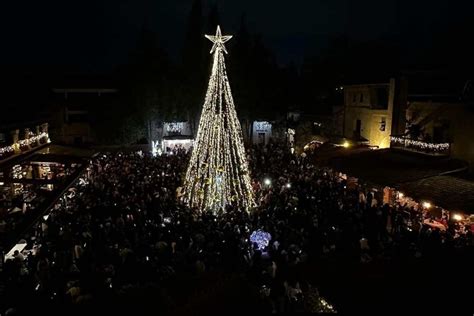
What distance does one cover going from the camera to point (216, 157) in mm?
15656

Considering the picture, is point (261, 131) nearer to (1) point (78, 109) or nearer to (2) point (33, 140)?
(1) point (78, 109)

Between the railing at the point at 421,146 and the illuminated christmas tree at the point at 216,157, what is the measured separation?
307 inches

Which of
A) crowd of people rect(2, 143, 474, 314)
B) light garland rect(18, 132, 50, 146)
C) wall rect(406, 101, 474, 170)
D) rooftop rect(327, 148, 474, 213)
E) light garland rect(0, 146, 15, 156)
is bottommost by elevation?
crowd of people rect(2, 143, 474, 314)

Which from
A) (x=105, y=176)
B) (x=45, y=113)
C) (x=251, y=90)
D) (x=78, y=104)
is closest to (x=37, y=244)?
(x=105, y=176)

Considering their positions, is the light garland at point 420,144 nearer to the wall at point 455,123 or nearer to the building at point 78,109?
the wall at point 455,123

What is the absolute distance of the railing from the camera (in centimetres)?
1648

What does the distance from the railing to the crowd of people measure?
10.2ft

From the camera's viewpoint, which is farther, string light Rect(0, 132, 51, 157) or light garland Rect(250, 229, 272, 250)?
string light Rect(0, 132, 51, 157)

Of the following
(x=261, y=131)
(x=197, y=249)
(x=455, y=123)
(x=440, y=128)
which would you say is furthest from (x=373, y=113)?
(x=261, y=131)

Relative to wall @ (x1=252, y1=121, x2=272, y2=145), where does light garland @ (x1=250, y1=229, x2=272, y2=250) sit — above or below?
below

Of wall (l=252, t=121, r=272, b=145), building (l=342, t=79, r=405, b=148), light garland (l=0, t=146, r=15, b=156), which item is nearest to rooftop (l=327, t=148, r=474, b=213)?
building (l=342, t=79, r=405, b=148)

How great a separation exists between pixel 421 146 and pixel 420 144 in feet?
0.34

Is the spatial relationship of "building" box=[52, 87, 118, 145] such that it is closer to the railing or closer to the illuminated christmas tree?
the illuminated christmas tree

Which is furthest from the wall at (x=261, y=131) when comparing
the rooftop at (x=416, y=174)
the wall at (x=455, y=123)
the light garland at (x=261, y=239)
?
the light garland at (x=261, y=239)
